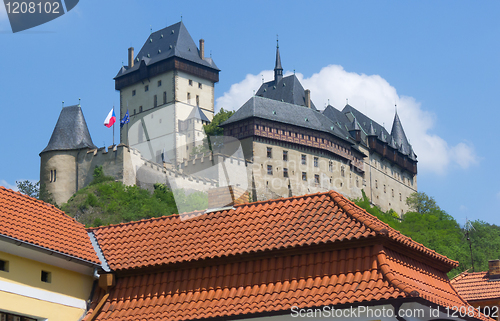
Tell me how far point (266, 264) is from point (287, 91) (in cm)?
6675

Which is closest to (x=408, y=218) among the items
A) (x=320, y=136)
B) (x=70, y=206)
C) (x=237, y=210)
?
(x=320, y=136)

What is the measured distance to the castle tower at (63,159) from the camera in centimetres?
6006

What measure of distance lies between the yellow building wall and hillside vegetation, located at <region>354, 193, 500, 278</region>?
3496 cm

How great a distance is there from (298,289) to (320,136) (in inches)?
2360

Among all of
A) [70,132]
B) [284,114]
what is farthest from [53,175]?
[284,114]

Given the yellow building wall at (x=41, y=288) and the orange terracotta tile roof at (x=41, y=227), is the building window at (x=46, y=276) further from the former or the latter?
the orange terracotta tile roof at (x=41, y=227)

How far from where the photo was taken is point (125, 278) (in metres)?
13.3

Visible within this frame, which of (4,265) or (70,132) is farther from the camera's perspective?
(70,132)

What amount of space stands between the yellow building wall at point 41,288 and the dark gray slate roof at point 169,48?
2719 inches

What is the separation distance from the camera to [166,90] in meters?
81.1

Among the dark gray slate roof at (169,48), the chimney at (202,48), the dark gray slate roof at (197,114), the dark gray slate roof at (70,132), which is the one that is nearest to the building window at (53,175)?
the dark gray slate roof at (70,132)

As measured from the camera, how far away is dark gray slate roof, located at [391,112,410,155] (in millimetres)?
91387

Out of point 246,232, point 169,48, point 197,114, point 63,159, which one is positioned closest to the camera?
point 246,232

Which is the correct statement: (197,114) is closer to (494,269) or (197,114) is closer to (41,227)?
(494,269)
